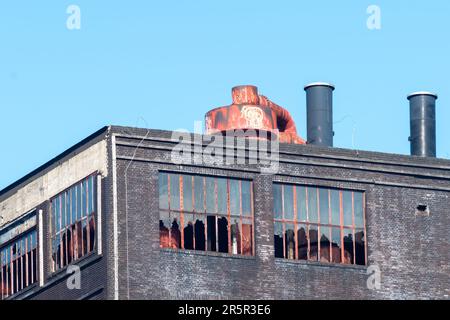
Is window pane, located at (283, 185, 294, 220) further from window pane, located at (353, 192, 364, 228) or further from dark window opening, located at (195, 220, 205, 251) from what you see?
dark window opening, located at (195, 220, 205, 251)

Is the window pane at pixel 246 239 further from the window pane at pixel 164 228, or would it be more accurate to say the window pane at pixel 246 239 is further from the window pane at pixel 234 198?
the window pane at pixel 164 228

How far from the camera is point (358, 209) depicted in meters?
64.4

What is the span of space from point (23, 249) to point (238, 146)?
845 centimetres

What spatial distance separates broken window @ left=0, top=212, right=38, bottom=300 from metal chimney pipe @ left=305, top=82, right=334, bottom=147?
401 inches

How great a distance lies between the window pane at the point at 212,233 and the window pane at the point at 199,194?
1.39ft

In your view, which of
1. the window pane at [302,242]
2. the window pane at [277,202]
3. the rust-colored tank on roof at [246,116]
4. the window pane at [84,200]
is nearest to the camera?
the window pane at [84,200]

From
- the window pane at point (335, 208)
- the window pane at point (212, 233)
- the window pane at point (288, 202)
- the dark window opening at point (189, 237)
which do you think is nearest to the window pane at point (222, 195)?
the window pane at point (212, 233)

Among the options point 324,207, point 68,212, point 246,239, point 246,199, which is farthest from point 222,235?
point 68,212

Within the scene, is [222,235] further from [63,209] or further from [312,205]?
[63,209]

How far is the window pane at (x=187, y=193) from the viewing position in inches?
2426

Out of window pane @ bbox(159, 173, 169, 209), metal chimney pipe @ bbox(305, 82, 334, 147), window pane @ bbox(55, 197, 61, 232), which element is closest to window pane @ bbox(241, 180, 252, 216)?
window pane @ bbox(159, 173, 169, 209)
